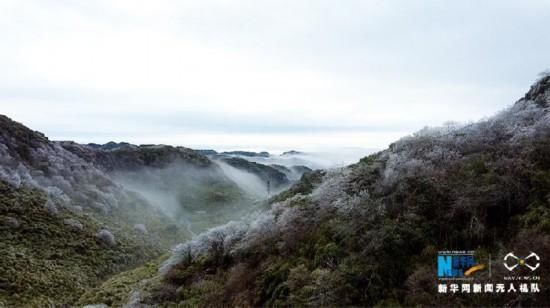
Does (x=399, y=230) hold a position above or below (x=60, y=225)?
above

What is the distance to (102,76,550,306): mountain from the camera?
291 inches

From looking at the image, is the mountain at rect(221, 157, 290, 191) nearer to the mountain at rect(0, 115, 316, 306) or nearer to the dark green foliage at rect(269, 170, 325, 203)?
the mountain at rect(0, 115, 316, 306)

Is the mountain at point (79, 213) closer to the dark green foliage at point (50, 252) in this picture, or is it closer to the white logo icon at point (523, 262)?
the dark green foliage at point (50, 252)

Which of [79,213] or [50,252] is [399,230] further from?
[79,213]

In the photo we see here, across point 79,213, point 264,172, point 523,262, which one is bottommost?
point 79,213

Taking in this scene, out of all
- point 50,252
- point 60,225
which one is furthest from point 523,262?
point 60,225

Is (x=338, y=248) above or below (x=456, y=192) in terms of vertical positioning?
below

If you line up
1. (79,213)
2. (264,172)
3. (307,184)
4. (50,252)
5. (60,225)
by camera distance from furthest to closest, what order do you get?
(264,172)
(79,213)
(60,225)
(50,252)
(307,184)

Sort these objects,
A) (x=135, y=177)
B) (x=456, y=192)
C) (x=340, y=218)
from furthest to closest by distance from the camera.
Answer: (x=135, y=177) → (x=340, y=218) → (x=456, y=192)

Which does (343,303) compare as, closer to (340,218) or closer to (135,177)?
(340,218)

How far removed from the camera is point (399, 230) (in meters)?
8.59

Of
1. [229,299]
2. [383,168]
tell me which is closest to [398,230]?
[383,168]

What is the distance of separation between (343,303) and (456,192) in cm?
432

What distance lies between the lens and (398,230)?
861 centimetres
